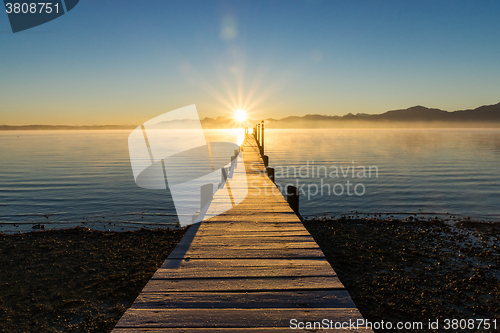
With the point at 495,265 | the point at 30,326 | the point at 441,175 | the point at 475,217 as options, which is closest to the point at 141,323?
the point at 30,326

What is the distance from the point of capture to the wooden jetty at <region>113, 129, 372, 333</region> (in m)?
2.82

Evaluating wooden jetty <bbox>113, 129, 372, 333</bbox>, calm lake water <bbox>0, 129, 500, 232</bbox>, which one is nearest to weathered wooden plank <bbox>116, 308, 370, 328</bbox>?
wooden jetty <bbox>113, 129, 372, 333</bbox>

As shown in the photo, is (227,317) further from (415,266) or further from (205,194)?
(415,266)

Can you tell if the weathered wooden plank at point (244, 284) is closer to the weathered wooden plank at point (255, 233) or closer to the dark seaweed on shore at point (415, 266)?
the weathered wooden plank at point (255, 233)

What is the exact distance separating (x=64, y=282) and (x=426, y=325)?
29.7ft

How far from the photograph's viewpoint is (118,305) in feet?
21.0

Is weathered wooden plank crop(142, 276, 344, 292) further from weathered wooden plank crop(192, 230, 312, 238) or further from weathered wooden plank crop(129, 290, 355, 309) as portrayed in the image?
weathered wooden plank crop(192, 230, 312, 238)

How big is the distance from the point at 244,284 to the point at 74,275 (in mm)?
6849

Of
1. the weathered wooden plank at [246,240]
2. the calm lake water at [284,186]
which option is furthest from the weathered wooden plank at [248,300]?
the calm lake water at [284,186]

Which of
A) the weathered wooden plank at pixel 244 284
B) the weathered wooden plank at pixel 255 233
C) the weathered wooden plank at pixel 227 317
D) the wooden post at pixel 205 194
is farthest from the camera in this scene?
the wooden post at pixel 205 194

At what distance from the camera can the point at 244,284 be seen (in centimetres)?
355

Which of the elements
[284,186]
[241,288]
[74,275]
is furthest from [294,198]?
[284,186]

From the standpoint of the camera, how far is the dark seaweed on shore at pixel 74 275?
598 cm

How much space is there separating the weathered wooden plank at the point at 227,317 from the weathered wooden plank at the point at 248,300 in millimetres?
84
